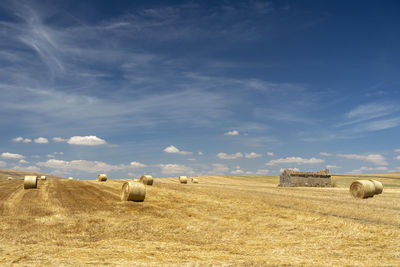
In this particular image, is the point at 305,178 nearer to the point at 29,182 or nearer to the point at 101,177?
the point at 101,177

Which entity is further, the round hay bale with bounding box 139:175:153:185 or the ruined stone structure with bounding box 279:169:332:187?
the ruined stone structure with bounding box 279:169:332:187

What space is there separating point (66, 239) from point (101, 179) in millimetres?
39366

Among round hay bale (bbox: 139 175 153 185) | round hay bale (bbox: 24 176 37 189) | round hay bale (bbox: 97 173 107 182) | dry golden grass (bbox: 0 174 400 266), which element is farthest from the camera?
round hay bale (bbox: 97 173 107 182)

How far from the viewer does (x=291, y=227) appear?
13672 millimetres

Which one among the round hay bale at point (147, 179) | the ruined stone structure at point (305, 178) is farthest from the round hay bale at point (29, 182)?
the ruined stone structure at point (305, 178)

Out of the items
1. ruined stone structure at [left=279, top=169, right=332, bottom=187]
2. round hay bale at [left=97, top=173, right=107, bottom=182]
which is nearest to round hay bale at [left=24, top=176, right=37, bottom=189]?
round hay bale at [left=97, top=173, right=107, bottom=182]

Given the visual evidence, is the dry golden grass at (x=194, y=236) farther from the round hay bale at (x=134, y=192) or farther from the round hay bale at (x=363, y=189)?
the round hay bale at (x=363, y=189)

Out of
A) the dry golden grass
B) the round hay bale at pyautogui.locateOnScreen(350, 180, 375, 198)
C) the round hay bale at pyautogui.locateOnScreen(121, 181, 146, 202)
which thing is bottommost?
the dry golden grass

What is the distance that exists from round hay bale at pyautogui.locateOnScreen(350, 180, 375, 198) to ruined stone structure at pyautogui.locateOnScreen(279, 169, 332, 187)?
96.8ft

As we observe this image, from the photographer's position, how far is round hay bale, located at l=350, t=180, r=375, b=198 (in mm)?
28703

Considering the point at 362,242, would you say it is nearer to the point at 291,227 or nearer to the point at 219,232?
the point at 291,227

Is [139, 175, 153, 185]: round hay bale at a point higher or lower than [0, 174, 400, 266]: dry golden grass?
higher

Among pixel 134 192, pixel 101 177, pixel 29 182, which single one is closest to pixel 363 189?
pixel 134 192

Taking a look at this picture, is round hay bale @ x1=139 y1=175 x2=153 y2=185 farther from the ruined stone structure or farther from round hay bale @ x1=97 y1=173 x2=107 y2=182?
the ruined stone structure
